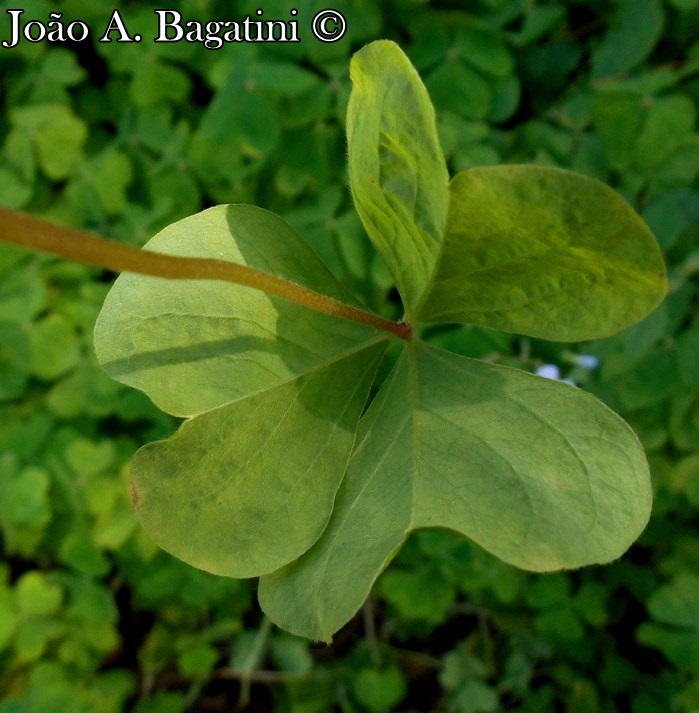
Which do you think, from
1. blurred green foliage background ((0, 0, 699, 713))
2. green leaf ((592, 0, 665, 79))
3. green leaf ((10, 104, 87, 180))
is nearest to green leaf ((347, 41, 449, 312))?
blurred green foliage background ((0, 0, 699, 713))

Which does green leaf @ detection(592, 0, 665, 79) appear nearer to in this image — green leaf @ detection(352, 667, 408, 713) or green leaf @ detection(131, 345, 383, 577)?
green leaf @ detection(131, 345, 383, 577)

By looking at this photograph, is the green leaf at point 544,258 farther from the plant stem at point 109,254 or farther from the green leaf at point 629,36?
the green leaf at point 629,36

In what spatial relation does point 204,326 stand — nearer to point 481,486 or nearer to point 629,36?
point 481,486

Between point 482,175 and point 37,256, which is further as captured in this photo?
point 37,256

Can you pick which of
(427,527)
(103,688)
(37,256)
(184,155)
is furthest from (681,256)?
(103,688)

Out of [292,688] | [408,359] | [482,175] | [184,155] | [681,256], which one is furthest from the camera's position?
[292,688]

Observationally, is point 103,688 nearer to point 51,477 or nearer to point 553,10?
point 51,477
